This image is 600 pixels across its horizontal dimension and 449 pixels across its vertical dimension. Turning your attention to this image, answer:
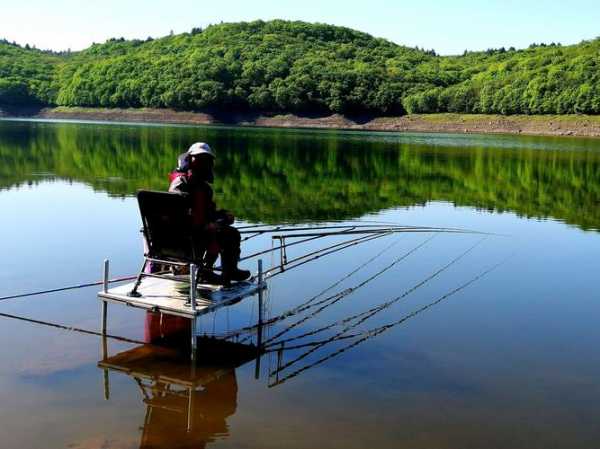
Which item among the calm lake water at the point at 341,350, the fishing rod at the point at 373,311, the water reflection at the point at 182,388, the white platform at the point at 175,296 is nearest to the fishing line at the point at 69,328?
the calm lake water at the point at 341,350

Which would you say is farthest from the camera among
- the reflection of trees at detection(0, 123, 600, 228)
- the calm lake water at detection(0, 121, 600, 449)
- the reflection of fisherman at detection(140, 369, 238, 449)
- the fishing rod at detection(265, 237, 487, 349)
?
the reflection of trees at detection(0, 123, 600, 228)

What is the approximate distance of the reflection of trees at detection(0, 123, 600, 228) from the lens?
79.9 feet

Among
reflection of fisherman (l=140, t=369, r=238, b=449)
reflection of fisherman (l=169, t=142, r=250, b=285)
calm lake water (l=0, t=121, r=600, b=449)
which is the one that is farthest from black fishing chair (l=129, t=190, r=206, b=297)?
reflection of fisherman (l=140, t=369, r=238, b=449)

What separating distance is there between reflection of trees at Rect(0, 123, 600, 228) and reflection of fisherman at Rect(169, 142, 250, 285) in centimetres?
1105

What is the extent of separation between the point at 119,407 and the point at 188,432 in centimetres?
89

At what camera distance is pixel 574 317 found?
11.1 metres

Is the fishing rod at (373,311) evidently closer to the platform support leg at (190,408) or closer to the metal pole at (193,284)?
the metal pole at (193,284)

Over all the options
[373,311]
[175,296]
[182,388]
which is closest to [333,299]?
[373,311]

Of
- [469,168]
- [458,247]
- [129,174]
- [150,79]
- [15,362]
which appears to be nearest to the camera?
[15,362]

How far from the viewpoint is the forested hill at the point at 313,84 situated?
129 meters

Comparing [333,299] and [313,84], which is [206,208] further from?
[313,84]

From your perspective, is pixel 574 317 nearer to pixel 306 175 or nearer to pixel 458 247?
pixel 458 247

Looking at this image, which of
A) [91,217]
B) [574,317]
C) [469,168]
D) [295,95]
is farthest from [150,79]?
[574,317]

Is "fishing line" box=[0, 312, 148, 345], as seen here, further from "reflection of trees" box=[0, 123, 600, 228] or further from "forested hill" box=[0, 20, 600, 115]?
"forested hill" box=[0, 20, 600, 115]
